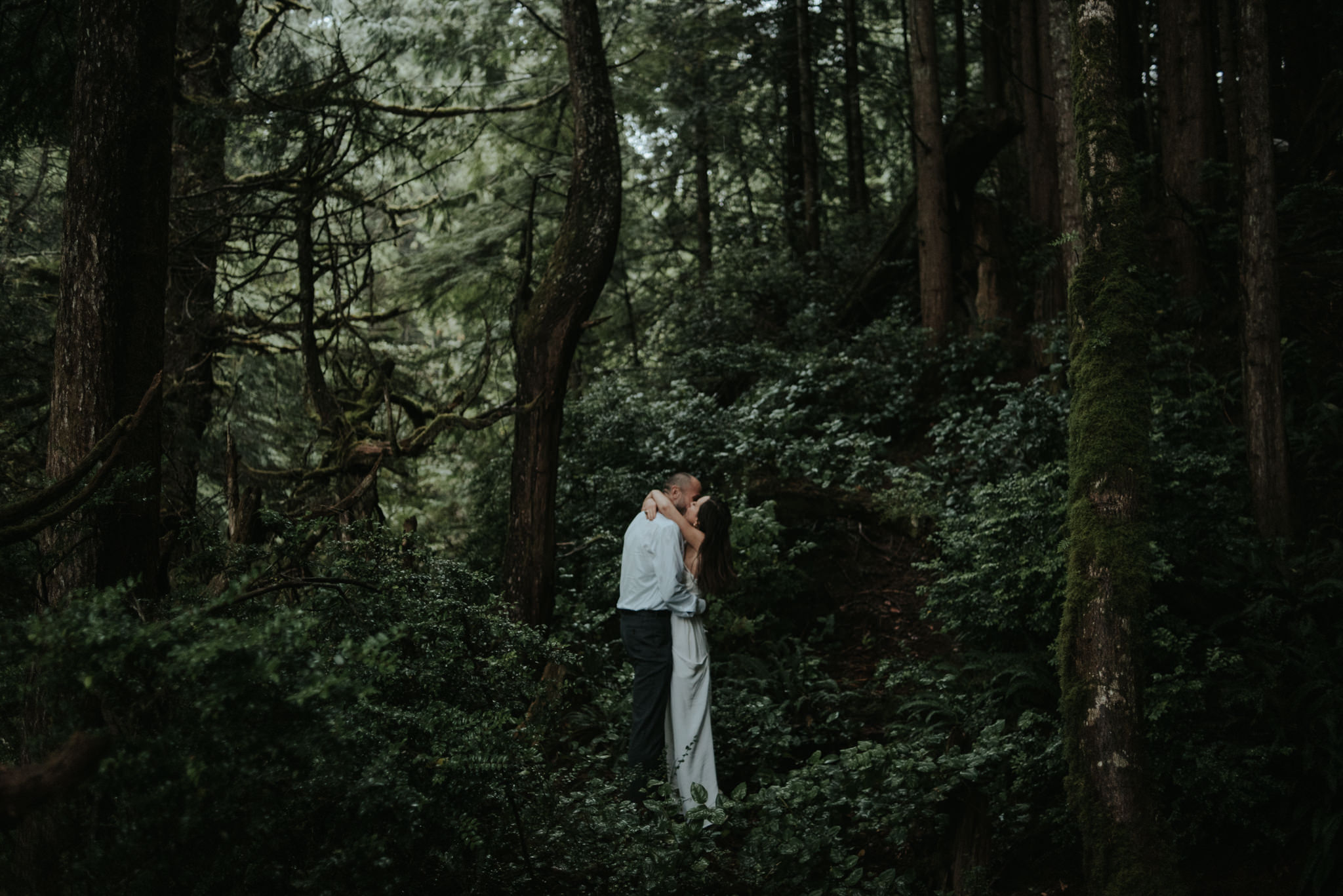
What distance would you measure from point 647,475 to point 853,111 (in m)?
11.1

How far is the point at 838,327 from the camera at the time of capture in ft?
48.9

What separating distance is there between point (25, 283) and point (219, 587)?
21.1 feet

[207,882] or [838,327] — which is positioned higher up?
[838,327]

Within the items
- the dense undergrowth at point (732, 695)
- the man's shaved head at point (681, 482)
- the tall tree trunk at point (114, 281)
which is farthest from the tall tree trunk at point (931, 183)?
the tall tree trunk at point (114, 281)

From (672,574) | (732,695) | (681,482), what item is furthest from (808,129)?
(672,574)

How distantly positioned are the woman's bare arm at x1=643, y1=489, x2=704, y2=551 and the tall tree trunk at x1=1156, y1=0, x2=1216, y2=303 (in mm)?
7726

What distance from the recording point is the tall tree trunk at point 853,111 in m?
17.2

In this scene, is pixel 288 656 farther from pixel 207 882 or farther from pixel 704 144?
pixel 704 144

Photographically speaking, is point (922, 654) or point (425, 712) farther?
point (922, 654)

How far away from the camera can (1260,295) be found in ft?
25.0

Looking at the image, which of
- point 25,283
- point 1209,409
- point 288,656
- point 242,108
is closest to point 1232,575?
point 1209,409

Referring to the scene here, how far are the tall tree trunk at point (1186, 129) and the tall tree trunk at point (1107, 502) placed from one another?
694 cm

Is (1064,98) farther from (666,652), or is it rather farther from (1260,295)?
(666,652)

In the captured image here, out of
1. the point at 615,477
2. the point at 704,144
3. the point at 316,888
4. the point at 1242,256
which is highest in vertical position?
the point at 704,144
